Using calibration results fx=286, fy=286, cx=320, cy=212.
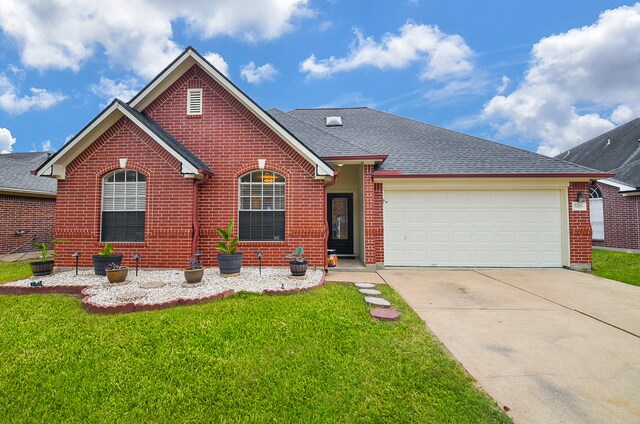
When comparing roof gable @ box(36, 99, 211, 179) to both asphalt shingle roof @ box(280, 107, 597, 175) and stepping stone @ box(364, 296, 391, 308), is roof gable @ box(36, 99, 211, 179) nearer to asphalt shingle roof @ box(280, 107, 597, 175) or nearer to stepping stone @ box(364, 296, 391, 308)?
asphalt shingle roof @ box(280, 107, 597, 175)

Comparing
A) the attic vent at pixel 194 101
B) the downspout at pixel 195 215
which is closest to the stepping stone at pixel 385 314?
the downspout at pixel 195 215

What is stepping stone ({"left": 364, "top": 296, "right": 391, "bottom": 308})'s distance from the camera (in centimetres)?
520

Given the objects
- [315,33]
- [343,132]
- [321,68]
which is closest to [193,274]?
[343,132]

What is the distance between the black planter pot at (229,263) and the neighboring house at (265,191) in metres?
1.05

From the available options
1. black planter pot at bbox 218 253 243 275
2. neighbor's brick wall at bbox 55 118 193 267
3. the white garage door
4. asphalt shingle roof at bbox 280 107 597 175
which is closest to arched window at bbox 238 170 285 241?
black planter pot at bbox 218 253 243 275

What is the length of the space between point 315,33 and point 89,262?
12962 mm

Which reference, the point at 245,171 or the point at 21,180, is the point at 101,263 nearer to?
the point at 245,171

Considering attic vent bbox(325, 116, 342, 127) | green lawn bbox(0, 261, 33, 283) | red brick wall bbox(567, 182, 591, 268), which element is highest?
attic vent bbox(325, 116, 342, 127)

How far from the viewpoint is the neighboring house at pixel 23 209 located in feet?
39.4

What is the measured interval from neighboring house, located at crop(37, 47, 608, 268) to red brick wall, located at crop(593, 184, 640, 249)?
7.41 m

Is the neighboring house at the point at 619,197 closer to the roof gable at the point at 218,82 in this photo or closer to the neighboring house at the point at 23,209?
the roof gable at the point at 218,82

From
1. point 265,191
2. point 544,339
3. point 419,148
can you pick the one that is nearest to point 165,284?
point 265,191

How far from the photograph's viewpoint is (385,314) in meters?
4.68

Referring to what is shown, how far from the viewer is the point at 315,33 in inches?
535
